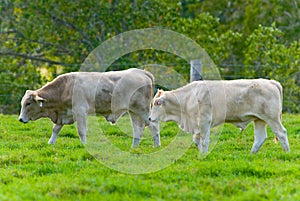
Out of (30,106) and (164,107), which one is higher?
(164,107)

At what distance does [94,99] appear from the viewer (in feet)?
41.0

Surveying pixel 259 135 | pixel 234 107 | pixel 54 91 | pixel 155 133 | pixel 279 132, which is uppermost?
pixel 234 107

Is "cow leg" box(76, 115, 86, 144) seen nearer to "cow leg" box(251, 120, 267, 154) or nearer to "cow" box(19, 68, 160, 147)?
"cow" box(19, 68, 160, 147)

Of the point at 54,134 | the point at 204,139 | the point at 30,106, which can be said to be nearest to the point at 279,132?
the point at 204,139

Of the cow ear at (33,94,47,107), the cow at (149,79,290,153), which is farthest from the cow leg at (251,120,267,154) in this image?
the cow ear at (33,94,47,107)

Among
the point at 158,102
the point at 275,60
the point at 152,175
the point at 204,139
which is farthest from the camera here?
the point at 275,60

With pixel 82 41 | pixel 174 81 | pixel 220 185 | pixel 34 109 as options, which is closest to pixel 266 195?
pixel 220 185

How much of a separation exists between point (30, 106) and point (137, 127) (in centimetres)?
213

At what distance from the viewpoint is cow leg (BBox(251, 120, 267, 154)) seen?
A: 1129 centimetres

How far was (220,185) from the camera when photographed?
27.6 ft

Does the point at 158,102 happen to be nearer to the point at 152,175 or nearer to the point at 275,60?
the point at 152,175

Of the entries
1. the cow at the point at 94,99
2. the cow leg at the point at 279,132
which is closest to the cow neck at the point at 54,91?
the cow at the point at 94,99

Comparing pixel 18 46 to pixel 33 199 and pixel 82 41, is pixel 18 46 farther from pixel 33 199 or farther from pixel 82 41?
pixel 33 199

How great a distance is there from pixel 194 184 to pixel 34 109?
510 centimetres
